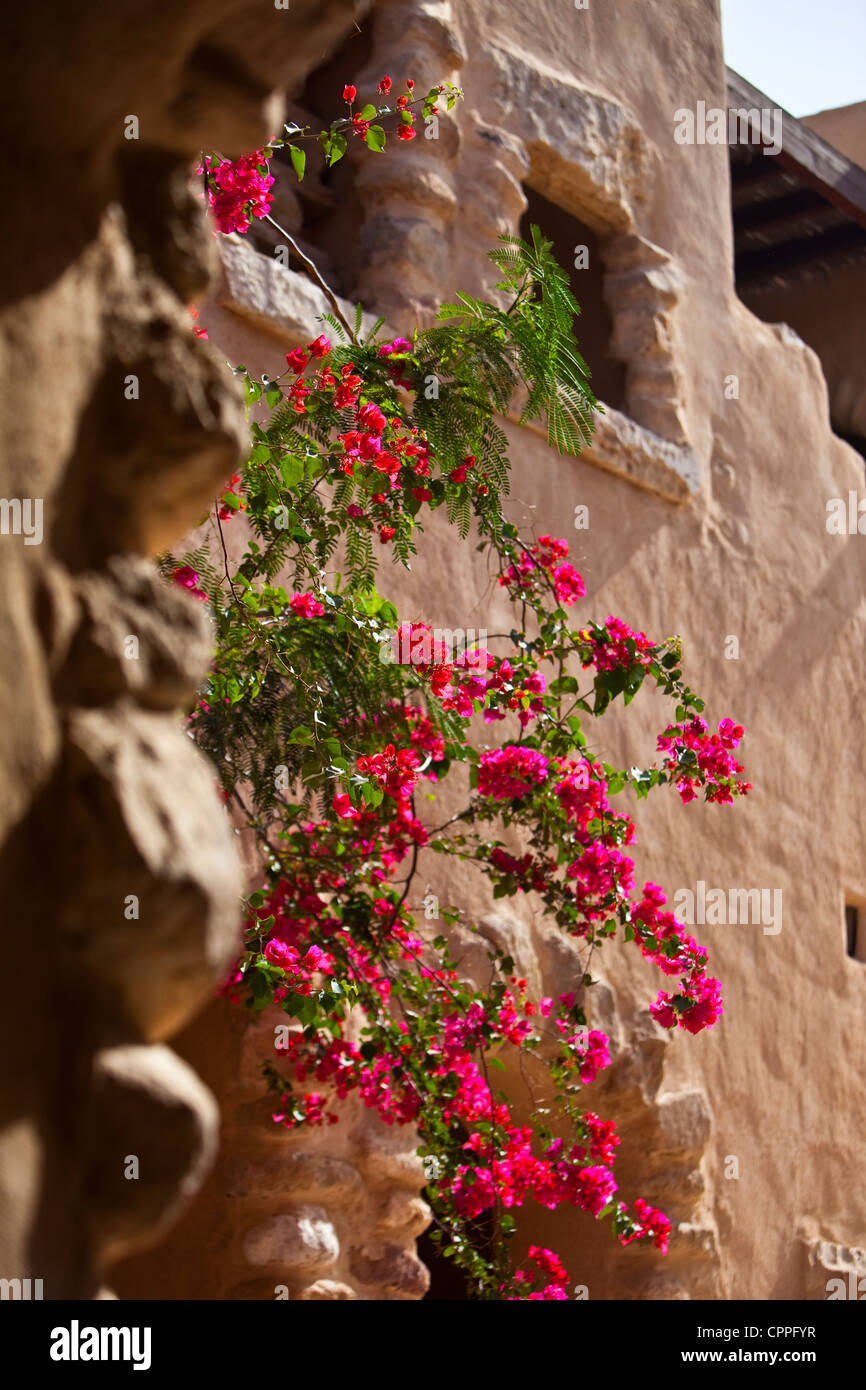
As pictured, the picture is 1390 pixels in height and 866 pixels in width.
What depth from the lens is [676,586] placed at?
5.40 metres

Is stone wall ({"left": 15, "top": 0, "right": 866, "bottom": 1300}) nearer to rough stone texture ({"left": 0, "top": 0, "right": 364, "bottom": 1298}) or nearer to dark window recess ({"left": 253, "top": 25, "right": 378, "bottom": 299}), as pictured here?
dark window recess ({"left": 253, "top": 25, "right": 378, "bottom": 299})

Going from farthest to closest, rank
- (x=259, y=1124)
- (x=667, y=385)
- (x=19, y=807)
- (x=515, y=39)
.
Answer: (x=667, y=385)
(x=515, y=39)
(x=259, y=1124)
(x=19, y=807)

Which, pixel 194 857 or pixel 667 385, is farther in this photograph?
pixel 667 385

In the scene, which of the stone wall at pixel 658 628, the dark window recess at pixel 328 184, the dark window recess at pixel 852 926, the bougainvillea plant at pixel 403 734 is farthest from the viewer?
the dark window recess at pixel 852 926

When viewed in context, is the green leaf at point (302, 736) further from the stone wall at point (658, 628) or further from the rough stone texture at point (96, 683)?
the rough stone texture at point (96, 683)

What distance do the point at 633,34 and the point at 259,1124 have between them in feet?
14.2

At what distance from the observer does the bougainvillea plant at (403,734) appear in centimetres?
284

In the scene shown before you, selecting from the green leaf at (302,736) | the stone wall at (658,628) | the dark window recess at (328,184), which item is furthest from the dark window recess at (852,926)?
Answer: the green leaf at (302,736)

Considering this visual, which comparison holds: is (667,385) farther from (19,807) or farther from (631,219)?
(19,807)

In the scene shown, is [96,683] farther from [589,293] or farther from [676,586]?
[589,293]

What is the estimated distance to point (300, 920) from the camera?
302 cm

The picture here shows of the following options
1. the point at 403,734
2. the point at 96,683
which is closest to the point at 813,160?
the point at 403,734

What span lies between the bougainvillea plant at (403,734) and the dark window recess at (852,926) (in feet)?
9.54
